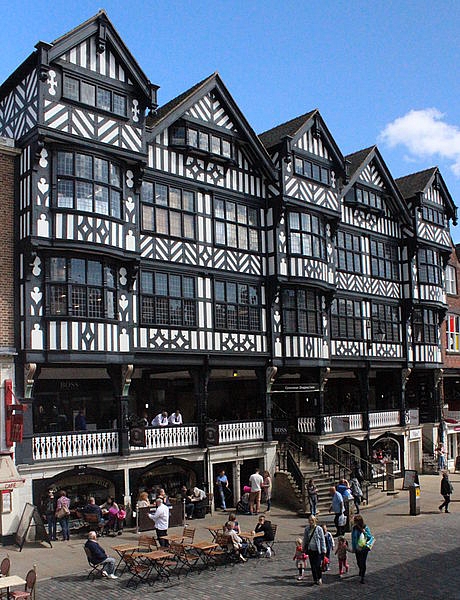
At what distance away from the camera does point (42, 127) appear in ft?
66.9

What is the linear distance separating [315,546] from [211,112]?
1694 centimetres

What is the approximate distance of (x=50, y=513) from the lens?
64.1 feet

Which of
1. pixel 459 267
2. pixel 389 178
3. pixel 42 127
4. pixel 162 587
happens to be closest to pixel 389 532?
pixel 162 587

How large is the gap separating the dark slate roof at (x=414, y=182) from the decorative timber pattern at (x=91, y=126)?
18.9 metres

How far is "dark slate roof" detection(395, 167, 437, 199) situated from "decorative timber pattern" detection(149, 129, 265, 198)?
12.5 meters

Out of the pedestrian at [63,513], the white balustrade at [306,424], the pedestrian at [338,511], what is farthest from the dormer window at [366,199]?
the pedestrian at [63,513]

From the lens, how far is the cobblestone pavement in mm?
14703

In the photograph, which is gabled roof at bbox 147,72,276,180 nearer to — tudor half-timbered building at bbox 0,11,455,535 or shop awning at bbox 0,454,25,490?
tudor half-timbered building at bbox 0,11,455,535

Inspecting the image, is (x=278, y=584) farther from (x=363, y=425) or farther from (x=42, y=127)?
(x=363, y=425)

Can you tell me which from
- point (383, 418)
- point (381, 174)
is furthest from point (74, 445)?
point (381, 174)

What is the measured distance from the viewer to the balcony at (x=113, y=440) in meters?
20.4

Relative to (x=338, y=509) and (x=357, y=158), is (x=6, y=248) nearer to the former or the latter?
(x=338, y=509)

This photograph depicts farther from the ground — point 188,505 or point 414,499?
point 188,505

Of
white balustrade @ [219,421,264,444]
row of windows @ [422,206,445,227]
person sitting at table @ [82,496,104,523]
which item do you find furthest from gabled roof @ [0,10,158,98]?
row of windows @ [422,206,445,227]
